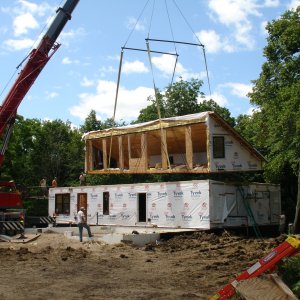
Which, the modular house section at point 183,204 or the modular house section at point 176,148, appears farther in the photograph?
the modular house section at point 176,148

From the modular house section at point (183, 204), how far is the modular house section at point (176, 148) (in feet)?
2.89

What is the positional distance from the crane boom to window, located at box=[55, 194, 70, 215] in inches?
317

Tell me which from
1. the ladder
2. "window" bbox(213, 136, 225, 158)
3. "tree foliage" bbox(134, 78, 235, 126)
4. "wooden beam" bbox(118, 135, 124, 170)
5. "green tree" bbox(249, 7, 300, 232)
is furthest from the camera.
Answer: "tree foliage" bbox(134, 78, 235, 126)

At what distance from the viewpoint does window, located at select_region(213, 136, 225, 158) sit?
796 inches

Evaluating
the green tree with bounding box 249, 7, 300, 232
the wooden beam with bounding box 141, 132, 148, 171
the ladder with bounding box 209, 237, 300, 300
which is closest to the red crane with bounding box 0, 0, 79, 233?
the wooden beam with bounding box 141, 132, 148, 171

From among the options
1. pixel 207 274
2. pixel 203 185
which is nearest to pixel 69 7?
pixel 203 185

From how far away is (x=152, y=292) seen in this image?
9.18m

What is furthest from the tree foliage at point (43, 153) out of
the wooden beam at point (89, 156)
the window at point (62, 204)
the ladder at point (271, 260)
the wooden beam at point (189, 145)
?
the ladder at point (271, 260)

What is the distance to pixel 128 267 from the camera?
13094mm

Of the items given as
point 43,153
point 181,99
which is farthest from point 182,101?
point 43,153

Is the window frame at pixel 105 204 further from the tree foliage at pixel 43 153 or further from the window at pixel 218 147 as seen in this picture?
the tree foliage at pixel 43 153

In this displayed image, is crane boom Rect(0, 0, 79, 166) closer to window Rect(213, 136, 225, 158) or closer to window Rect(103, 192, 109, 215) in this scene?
window Rect(103, 192, 109, 215)

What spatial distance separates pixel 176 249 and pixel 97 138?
9745 millimetres

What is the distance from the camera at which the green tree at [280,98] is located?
73.2 feet
